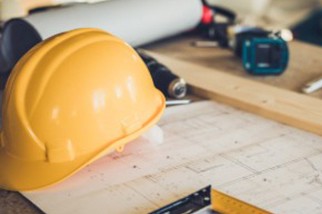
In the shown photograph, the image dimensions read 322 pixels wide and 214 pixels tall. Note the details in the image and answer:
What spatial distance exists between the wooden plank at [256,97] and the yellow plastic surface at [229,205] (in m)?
0.40

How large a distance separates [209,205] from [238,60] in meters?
0.84

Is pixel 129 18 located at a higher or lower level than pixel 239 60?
higher

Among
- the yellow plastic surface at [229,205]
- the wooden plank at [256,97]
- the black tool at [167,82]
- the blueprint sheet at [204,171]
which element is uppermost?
the black tool at [167,82]

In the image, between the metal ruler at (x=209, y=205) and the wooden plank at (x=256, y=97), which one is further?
the wooden plank at (x=256, y=97)

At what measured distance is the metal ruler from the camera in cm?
98

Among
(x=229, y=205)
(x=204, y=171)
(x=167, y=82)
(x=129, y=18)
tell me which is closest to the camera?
(x=229, y=205)

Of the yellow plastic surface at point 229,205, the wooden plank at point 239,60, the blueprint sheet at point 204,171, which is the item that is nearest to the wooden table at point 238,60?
the wooden plank at point 239,60

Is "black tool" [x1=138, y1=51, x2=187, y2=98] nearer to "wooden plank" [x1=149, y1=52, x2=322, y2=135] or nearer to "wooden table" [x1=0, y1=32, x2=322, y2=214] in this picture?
"wooden plank" [x1=149, y1=52, x2=322, y2=135]

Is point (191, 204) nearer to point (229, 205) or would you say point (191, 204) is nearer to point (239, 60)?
point (229, 205)

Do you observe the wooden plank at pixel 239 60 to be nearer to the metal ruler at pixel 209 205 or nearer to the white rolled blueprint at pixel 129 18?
the white rolled blueprint at pixel 129 18

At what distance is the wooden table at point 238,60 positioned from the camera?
62.8 inches

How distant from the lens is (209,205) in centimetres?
101

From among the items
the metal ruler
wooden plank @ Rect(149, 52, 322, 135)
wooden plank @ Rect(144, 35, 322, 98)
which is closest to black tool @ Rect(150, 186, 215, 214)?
the metal ruler

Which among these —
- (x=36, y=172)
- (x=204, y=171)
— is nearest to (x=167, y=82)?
(x=204, y=171)
